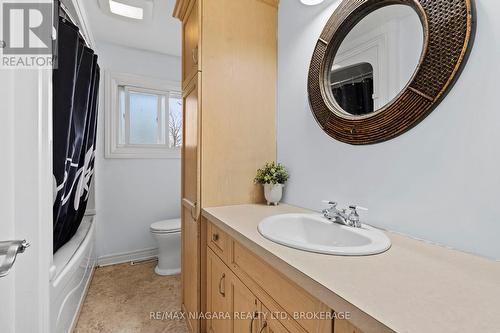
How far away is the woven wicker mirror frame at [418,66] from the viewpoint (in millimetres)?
750

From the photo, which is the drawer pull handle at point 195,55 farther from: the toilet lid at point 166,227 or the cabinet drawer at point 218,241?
the toilet lid at point 166,227

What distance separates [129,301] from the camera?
1904 millimetres

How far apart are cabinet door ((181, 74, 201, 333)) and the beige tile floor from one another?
234 mm

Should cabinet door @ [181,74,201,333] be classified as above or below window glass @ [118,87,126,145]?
below

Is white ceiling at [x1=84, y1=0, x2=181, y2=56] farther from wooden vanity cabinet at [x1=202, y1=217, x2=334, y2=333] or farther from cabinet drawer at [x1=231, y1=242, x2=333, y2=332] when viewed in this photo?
cabinet drawer at [x1=231, y1=242, x2=333, y2=332]

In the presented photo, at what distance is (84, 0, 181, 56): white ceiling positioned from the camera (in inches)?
78.6

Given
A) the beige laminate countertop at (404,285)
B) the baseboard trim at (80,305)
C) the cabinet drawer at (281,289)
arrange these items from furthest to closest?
the baseboard trim at (80,305), the cabinet drawer at (281,289), the beige laminate countertop at (404,285)

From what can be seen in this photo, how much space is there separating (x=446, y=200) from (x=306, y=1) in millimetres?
1158

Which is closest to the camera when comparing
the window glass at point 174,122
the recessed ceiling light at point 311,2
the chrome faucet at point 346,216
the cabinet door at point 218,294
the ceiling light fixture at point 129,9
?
the chrome faucet at point 346,216

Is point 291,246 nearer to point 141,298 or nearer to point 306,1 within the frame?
point 306,1

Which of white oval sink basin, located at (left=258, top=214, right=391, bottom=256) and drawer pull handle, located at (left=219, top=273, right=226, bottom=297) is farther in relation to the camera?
drawer pull handle, located at (left=219, top=273, right=226, bottom=297)

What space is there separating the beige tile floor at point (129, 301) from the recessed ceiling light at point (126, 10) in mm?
2345

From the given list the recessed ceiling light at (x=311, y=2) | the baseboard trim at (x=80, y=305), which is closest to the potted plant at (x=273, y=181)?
the recessed ceiling light at (x=311, y=2)

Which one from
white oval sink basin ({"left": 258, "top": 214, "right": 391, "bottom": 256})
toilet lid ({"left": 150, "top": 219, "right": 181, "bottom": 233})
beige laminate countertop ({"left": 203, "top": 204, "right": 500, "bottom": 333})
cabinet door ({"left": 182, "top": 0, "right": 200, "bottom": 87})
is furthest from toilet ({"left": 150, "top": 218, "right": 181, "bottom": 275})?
beige laminate countertop ({"left": 203, "top": 204, "right": 500, "bottom": 333})
